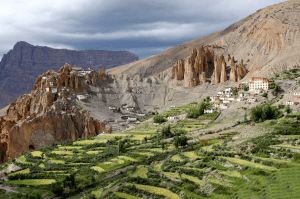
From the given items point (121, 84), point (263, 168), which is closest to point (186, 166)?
point (263, 168)

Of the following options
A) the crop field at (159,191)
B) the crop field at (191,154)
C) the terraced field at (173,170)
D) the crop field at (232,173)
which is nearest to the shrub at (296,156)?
the terraced field at (173,170)

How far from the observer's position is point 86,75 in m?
141

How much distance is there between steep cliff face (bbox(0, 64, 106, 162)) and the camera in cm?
9475

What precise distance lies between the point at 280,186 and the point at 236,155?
1140 centimetres

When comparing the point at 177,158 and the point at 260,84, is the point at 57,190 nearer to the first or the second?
the point at 177,158

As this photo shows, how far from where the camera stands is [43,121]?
9812cm

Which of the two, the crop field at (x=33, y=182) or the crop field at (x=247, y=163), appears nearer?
the crop field at (x=247, y=163)

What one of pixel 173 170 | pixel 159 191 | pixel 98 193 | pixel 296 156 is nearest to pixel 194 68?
pixel 173 170

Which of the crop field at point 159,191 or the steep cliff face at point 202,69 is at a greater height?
the steep cliff face at point 202,69

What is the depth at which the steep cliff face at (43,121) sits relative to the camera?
94.8m

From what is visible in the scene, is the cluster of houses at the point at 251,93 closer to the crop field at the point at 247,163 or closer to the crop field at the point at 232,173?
the crop field at the point at 247,163

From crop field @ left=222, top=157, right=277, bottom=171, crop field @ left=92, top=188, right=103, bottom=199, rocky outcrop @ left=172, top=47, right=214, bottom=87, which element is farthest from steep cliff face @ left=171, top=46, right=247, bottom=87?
crop field @ left=92, top=188, right=103, bottom=199

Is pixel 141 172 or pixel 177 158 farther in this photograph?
pixel 177 158

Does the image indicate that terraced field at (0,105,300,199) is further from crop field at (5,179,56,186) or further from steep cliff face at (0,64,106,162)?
steep cliff face at (0,64,106,162)
